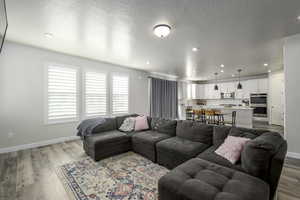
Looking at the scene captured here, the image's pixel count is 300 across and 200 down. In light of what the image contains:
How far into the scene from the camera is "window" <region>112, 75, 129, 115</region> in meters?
5.40

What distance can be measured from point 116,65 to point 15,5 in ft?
11.4

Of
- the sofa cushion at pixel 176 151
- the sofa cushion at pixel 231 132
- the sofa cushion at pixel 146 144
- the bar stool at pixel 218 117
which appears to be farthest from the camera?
the bar stool at pixel 218 117

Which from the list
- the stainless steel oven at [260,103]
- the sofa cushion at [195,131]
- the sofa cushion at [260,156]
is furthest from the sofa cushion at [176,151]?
the stainless steel oven at [260,103]

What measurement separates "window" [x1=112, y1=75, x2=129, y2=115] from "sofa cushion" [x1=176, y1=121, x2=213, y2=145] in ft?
10.2

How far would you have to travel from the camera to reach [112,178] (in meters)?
2.22

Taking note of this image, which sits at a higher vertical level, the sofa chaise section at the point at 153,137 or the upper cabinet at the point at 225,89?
the upper cabinet at the point at 225,89

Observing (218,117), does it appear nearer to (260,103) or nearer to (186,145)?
(260,103)

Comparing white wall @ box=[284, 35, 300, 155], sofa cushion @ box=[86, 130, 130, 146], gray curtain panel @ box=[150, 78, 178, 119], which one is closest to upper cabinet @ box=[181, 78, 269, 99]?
gray curtain panel @ box=[150, 78, 178, 119]

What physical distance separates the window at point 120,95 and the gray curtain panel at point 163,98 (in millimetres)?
1512

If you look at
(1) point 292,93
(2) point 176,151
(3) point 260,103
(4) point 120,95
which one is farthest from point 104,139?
(3) point 260,103

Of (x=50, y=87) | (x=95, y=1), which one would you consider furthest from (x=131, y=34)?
(x=50, y=87)

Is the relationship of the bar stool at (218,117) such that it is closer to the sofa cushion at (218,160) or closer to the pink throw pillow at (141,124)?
the pink throw pillow at (141,124)

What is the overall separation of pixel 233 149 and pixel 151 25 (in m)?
2.51

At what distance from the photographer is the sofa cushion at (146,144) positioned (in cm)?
279
